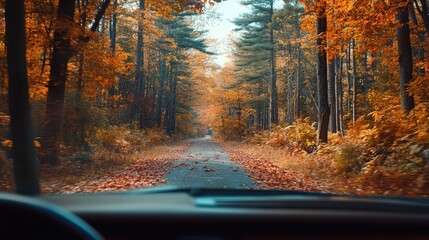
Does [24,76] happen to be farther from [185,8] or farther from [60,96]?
[185,8]

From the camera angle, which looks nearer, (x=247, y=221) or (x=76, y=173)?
(x=247, y=221)

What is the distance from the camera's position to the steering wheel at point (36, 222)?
1.20m

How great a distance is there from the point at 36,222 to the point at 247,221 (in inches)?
27.9

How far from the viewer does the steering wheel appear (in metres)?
1.20

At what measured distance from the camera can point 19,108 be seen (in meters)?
4.67

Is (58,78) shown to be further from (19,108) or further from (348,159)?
(348,159)

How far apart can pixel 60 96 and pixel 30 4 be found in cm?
295

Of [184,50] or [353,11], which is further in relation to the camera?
[184,50]

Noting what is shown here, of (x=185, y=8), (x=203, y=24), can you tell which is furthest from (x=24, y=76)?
Result: (x=203, y=24)

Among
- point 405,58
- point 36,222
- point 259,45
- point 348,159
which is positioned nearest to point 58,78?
point 348,159

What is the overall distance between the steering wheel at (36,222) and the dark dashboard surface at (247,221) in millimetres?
213

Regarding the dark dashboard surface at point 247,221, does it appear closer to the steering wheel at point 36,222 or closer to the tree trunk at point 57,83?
the steering wheel at point 36,222

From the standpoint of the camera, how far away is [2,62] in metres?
10.7

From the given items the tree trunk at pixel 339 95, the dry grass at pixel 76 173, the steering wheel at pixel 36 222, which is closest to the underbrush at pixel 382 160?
the dry grass at pixel 76 173
